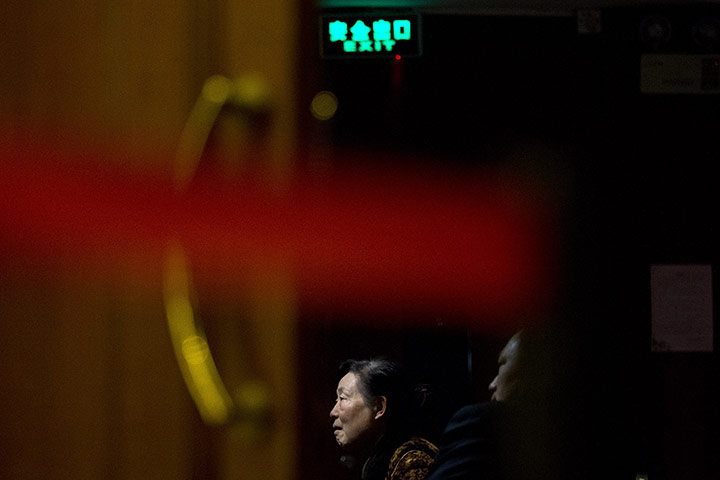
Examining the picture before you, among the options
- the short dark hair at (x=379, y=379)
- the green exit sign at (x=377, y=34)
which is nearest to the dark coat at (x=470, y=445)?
the short dark hair at (x=379, y=379)

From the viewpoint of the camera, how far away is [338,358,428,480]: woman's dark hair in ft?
6.53

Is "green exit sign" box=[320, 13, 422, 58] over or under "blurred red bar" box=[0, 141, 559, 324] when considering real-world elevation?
over

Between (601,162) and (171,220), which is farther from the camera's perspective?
(601,162)

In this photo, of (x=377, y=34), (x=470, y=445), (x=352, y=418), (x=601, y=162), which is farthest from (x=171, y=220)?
(x=601, y=162)

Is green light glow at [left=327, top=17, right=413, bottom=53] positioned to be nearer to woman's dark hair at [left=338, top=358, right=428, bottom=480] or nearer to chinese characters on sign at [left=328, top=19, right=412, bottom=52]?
chinese characters on sign at [left=328, top=19, right=412, bottom=52]

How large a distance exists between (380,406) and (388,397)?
33 millimetres

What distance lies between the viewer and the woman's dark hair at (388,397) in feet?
6.53

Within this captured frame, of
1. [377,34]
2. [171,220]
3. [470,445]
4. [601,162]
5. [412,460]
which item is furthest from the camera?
[601,162]

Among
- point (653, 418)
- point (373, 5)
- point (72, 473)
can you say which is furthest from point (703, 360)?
point (72, 473)

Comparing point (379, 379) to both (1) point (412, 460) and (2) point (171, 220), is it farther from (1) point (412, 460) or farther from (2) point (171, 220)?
(2) point (171, 220)

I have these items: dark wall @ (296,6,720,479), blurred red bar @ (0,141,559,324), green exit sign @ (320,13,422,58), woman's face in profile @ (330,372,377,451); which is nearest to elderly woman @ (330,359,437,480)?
woman's face in profile @ (330,372,377,451)

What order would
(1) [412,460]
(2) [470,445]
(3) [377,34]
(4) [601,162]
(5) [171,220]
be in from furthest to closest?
(4) [601,162], (1) [412,460], (2) [470,445], (3) [377,34], (5) [171,220]

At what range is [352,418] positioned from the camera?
2.01 metres

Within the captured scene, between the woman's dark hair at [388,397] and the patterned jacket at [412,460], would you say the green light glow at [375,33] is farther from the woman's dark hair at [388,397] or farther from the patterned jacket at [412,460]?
the patterned jacket at [412,460]
